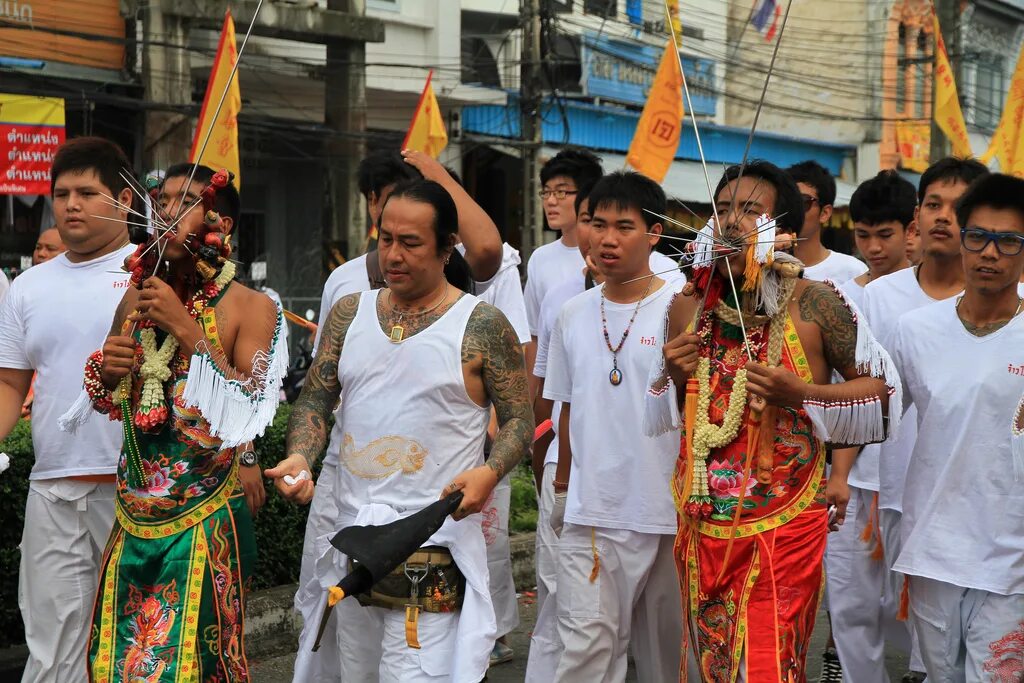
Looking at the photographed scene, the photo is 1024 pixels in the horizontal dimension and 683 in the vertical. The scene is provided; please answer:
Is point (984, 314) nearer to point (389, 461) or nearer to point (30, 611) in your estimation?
point (389, 461)

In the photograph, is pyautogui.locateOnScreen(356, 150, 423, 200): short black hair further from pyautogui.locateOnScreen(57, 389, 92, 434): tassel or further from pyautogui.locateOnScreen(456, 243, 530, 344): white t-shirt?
pyautogui.locateOnScreen(57, 389, 92, 434): tassel

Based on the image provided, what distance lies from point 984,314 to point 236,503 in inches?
109

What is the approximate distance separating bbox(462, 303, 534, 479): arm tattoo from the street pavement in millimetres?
2575

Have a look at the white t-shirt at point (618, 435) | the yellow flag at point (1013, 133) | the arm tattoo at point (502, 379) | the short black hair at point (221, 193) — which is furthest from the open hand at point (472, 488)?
the yellow flag at point (1013, 133)

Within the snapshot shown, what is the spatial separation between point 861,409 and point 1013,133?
5.69m

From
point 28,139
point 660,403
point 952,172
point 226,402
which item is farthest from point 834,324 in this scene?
point 28,139

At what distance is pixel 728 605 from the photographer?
4.66 metres

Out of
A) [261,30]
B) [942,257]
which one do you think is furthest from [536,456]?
[261,30]

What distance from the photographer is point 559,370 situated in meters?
5.91

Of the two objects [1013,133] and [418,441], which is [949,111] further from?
[418,441]

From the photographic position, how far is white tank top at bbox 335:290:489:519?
4.65 metres

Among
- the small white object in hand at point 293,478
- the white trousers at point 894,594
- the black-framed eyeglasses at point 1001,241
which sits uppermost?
the black-framed eyeglasses at point 1001,241

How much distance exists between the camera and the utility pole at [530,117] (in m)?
19.0

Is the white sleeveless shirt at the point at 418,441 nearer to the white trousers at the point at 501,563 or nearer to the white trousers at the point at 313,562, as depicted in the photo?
the white trousers at the point at 313,562
